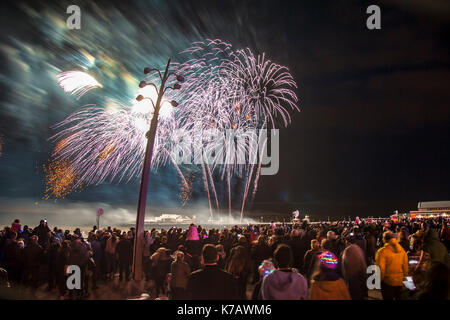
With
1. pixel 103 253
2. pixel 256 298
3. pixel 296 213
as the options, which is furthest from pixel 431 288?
pixel 296 213

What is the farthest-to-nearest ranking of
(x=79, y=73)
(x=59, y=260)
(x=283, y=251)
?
(x=79, y=73), (x=59, y=260), (x=283, y=251)

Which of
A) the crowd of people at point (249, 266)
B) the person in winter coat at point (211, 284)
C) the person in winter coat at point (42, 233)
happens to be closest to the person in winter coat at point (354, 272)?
the crowd of people at point (249, 266)

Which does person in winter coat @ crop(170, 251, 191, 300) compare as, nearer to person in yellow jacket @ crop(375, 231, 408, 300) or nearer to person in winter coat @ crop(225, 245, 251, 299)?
person in winter coat @ crop(225, 245, 251, 299)

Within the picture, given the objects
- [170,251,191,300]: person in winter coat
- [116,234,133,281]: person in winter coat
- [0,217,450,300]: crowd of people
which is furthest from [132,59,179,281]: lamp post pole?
[170,251,191,300]: person in winter coat

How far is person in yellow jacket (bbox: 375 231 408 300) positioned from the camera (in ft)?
Result: 22.0

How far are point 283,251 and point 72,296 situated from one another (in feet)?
26.1

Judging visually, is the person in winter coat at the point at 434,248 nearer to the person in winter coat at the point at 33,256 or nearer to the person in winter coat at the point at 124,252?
the person in winter coat at the point at 124,252

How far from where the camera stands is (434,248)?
7.29 m

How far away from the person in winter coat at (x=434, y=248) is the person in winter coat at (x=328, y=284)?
13.5 feet

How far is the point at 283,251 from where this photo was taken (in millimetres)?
4449

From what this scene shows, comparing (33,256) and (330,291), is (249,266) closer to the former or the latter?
(330,291)

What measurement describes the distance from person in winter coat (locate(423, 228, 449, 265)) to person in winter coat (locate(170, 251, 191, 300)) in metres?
5.86
